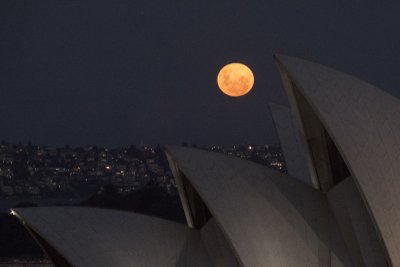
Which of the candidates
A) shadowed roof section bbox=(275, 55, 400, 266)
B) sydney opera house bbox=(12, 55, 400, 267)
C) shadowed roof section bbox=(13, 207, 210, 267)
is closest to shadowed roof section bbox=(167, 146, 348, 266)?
sydney opera house bbox=(12, 55, 400, 267)

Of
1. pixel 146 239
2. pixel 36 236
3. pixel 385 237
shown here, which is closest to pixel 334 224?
pixel 385 237

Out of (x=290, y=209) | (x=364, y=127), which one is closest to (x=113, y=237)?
(x=290, y=209)

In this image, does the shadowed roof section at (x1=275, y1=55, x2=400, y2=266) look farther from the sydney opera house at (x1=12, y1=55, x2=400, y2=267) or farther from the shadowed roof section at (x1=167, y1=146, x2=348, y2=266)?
the shadowed roof section at (x1=167, y1=146, x2=348, y2=266)

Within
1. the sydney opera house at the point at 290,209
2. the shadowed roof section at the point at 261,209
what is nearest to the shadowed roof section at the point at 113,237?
the sydney opera house at the point at 290,209

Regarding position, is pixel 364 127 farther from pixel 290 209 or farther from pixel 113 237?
pixel 113 237

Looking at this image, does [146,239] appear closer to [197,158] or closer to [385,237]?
[197,158]

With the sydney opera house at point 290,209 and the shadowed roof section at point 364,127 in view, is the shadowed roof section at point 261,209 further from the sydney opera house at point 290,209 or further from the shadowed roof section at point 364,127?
the shadowed roof section at point 364,127
